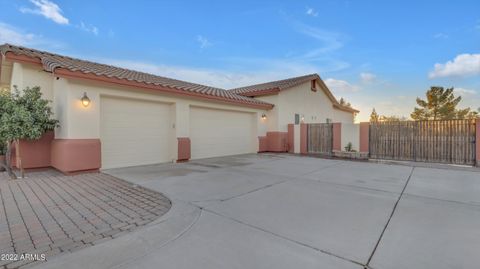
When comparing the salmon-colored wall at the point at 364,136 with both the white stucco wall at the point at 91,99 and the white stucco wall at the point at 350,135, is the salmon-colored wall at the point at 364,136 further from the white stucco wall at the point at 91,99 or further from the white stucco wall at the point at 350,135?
the white stucco wall at the point at 91,99

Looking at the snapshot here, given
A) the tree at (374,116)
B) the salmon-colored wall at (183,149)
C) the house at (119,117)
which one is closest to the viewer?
the house at (119,117)

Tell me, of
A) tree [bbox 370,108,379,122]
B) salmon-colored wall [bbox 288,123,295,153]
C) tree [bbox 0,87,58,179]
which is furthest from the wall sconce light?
tree [bbox 370,108,379,122]

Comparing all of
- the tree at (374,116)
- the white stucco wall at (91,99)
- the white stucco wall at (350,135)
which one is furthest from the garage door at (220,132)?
the tree at (374,116)

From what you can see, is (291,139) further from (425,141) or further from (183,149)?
(183,149)

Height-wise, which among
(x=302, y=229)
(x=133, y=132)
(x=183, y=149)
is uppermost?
(x=133, y=132)

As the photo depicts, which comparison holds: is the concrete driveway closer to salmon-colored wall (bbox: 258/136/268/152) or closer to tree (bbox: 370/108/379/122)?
salmon-colored wall (bbox: 258/136/268/152)

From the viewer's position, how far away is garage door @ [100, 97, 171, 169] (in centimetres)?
754

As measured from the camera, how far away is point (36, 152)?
744 centimetres

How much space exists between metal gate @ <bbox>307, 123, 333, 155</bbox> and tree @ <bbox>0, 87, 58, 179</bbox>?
11.8 m

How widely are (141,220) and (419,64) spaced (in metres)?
18.3

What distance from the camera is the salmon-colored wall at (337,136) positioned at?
11672mm

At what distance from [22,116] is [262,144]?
10.4 meters

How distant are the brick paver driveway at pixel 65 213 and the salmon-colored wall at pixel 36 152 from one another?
5.80 ft

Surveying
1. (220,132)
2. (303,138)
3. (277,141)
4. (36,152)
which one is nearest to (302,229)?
(220,132)
